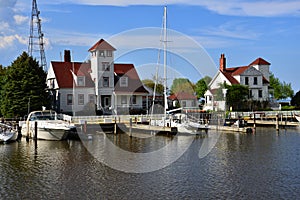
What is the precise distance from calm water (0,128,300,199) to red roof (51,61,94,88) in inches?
892

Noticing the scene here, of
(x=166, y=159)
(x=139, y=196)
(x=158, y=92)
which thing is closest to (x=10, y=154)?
(x=166, y=159)

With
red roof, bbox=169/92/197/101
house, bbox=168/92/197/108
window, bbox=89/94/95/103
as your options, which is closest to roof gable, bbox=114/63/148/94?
window, bbox=89/94/95/103

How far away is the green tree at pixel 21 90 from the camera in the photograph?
152 ft

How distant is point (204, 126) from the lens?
44.4 meters

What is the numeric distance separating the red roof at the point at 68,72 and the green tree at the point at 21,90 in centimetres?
584

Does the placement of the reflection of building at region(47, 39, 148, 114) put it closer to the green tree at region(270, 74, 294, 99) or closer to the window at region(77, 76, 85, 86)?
the window at region(77, 76, 85, 86)

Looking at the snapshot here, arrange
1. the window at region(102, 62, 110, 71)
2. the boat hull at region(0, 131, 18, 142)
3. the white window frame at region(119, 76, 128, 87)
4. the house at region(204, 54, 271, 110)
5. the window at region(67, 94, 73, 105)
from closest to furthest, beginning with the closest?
the boat hull at region(0, 131, 18, 142) → the window at region(102, 62, 110, 71) → the window at region(67, 94, 73, 105) → the white window frame at region(119, 76, 128, 87) → the house at region(204, 54, 271, 110)

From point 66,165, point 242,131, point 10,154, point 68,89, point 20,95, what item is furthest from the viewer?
point 68,89

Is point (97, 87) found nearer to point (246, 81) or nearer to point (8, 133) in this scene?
point (8, 133)

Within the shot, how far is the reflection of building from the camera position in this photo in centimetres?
5416

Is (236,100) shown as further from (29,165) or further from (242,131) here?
(29,165)

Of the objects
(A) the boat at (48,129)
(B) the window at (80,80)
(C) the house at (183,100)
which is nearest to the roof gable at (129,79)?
(B) the window at (80,80)

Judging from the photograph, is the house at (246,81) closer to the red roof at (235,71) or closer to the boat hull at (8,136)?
the red roof at (235,71)

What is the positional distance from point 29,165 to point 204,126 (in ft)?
77.5
